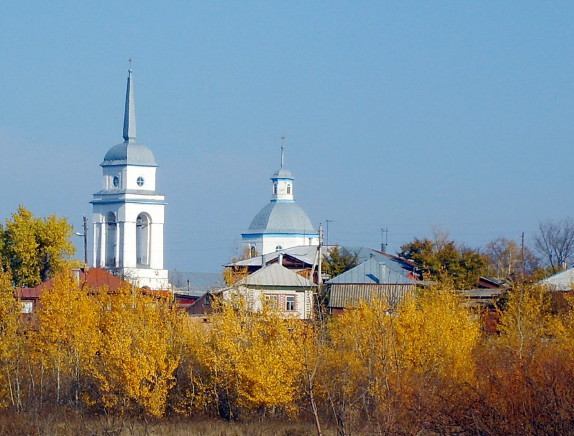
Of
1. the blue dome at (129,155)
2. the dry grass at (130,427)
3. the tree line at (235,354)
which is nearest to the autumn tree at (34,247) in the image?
the tree line at (235,354)

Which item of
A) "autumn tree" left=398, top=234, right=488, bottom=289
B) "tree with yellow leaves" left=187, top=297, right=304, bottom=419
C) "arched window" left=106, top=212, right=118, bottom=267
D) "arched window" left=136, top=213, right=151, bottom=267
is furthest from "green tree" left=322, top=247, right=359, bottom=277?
"arched window" left=106, top=212, right=118, bottom=267

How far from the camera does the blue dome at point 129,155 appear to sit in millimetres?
79438

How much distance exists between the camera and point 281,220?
276 feet

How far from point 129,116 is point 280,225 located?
13.5 meters

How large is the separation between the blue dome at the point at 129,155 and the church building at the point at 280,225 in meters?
9.21

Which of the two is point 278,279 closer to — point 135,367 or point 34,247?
point 34,247

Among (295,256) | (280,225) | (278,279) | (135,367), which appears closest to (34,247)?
(278,279)

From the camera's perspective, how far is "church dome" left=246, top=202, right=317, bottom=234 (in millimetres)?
83500

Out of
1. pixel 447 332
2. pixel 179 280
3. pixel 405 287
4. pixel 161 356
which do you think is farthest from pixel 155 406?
pixel 179 280

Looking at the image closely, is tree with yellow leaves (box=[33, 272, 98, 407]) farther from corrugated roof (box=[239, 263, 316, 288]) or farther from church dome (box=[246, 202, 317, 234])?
church dome (box=[246, 202, 317, 234])

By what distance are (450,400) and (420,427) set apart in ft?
2.31

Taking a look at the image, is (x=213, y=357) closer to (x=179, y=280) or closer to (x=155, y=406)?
(x=155, y=406)

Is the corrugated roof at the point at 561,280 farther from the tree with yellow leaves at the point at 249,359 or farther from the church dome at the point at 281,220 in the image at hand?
the church dome at the point at 281,220

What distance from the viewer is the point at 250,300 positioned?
2761 centimetres
